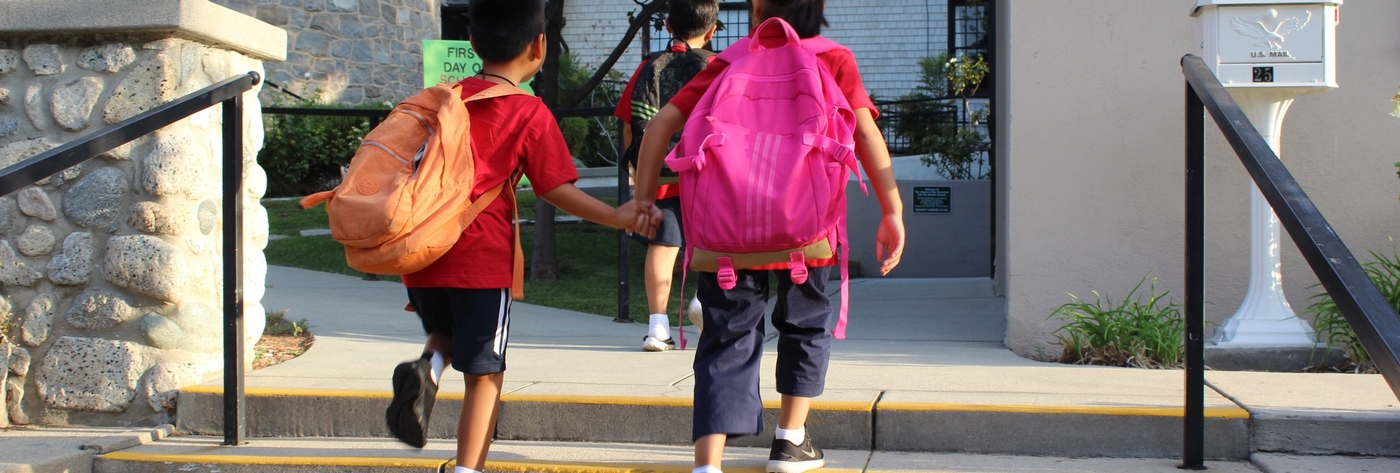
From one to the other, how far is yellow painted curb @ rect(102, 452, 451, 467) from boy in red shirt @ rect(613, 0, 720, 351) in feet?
4.79

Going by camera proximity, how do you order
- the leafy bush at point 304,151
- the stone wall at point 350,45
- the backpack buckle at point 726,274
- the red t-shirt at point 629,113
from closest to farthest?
the backpack buckle at point 726,274 → the red t-shirt at point 629,113 → the leafy bush at point 304,151 → the stone wall at point 350,45

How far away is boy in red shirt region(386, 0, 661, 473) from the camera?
9.27 feet

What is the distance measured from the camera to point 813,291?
2881 millimetres

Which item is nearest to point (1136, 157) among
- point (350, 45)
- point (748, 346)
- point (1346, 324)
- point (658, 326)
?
point (1346, 324)

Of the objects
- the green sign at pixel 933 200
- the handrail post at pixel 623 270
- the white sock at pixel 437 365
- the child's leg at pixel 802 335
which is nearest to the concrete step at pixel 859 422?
the child's leg at pixel 802 335

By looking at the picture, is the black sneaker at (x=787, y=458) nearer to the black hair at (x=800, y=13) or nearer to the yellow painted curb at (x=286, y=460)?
the yellow painted curb at (x=286, y=460)

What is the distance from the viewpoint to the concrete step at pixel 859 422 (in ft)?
10.7

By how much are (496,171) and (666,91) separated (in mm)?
1767

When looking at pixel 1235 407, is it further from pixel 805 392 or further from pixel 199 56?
pixel 199 56

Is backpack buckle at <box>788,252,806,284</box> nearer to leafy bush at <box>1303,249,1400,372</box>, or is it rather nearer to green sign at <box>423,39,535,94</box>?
leafy bush at <box>1303,249,1400,372</box>

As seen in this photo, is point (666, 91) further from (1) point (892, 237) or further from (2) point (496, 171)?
(1) point (892, 237)

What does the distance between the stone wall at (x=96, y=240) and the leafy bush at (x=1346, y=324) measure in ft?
13.7

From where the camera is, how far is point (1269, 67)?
420 centimetres

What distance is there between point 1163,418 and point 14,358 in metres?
3.85
